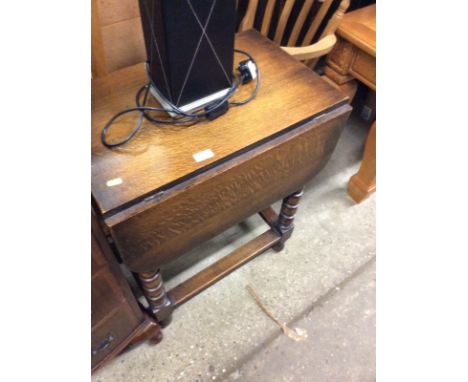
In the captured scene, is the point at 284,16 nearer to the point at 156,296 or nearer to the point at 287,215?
the point at 287,215

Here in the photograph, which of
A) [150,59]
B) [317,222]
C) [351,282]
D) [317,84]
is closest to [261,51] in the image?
[317,84]

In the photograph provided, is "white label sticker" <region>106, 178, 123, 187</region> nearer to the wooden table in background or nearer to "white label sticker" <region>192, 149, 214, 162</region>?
"white label sticker" <region>192, 149, 214, 162</region>

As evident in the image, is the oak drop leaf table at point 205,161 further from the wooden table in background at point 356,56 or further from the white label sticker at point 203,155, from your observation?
the wooden table in background at point 356,56

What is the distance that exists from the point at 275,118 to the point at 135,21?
16.9 inches

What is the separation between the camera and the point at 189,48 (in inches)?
25.5

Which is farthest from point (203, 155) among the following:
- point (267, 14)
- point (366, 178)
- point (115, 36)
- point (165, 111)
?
point (366, 178)

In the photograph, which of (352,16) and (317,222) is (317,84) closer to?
(352,16)

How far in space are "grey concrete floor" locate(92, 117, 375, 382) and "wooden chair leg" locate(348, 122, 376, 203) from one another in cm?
7

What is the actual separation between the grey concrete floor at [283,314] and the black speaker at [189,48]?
701 mm

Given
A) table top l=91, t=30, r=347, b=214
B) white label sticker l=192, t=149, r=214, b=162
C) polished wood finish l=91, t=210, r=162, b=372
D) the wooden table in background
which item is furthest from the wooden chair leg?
polished wood finish l=91, t=210, r=162, b=372

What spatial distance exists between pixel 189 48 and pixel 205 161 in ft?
0.69

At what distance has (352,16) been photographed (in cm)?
115

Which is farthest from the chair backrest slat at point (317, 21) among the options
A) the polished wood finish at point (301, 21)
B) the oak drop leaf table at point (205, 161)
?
the oak drop leaf table at point (205, 161)

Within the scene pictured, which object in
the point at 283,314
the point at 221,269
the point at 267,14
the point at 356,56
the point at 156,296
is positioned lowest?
the point at 283,314
